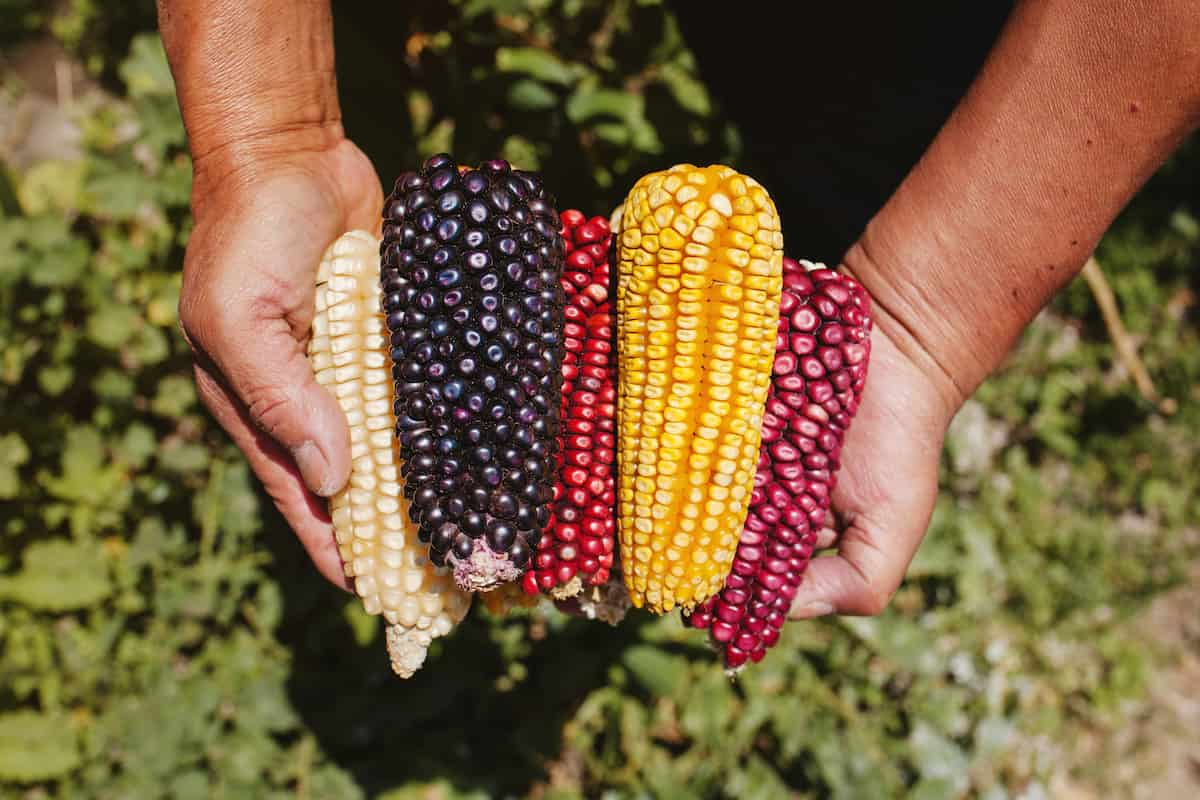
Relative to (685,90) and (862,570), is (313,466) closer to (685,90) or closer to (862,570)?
(862,570)

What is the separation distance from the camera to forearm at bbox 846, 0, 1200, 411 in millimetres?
2199

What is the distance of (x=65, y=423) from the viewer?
4.07m

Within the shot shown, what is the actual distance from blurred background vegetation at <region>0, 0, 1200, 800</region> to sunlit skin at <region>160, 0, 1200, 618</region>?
61 cm

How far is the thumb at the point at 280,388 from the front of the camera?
2453mm

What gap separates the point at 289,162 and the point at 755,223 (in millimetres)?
1560

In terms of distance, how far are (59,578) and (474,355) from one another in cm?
293

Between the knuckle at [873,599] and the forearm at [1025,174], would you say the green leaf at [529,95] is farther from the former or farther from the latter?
the knuckle at [873,599]

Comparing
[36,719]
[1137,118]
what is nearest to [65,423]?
[36,719]

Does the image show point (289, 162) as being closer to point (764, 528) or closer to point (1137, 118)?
point (764, 528)

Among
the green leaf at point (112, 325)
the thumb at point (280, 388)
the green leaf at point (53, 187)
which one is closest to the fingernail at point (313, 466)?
the thumb at point (280, 388)

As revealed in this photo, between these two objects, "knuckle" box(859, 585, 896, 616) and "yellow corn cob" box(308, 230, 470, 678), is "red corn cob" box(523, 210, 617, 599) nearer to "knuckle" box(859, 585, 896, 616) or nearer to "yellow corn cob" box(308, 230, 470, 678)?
"yellow corn cob" box(308, 230, 470, 678)

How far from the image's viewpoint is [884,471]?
2.79 m

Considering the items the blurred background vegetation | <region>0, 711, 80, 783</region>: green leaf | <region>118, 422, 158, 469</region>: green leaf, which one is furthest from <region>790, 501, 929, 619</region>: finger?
<region>0, 711, 80, 783</region>: green leaf

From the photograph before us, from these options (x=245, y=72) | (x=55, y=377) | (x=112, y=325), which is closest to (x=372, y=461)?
(x=245, y=72)
